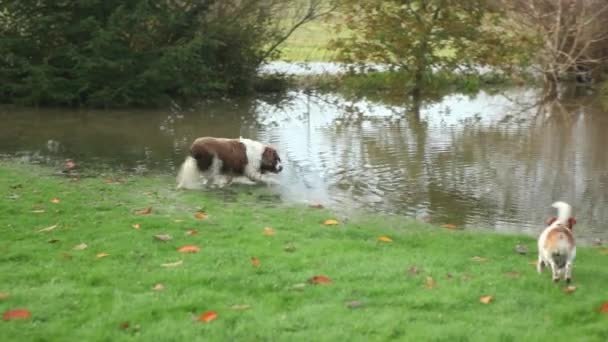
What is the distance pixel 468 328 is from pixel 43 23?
19.9m

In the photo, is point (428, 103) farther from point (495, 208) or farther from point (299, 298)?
point (299, 298)

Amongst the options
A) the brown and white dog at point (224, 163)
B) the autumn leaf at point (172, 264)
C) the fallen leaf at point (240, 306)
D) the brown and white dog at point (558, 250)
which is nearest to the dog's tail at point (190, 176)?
the brown and white dog at point (224, 163)

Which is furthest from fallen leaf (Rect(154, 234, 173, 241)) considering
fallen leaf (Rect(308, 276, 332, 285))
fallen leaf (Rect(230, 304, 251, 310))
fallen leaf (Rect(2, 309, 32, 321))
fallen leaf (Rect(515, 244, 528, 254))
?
fallen leaf (Rect(515, 244, 528, 254))

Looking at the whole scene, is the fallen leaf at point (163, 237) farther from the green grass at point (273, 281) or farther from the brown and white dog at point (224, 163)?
the brown and white dog at point (224, 163)

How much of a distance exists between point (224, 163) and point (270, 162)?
795mm

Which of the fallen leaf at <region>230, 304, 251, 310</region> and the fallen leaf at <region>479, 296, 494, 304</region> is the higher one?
the fallen leaf at <region>230, 304, 251, 310</region>

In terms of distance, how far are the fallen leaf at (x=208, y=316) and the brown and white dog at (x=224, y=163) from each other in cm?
606

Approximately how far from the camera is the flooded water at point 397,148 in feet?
36.6

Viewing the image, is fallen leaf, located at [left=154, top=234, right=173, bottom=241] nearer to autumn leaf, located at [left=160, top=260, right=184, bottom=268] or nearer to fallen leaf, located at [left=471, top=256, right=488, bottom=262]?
autumn leaf, located at [left=160, top=260, right=184, bottom=268]

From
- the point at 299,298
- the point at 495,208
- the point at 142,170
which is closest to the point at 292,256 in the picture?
the point at 299,298

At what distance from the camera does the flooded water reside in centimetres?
1114

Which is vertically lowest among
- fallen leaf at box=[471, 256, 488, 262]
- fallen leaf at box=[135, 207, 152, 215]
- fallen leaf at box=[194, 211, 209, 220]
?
fallen leaf at box=[471, 256, 488, 262]

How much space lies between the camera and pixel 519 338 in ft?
17.8

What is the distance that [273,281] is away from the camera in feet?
21.6
